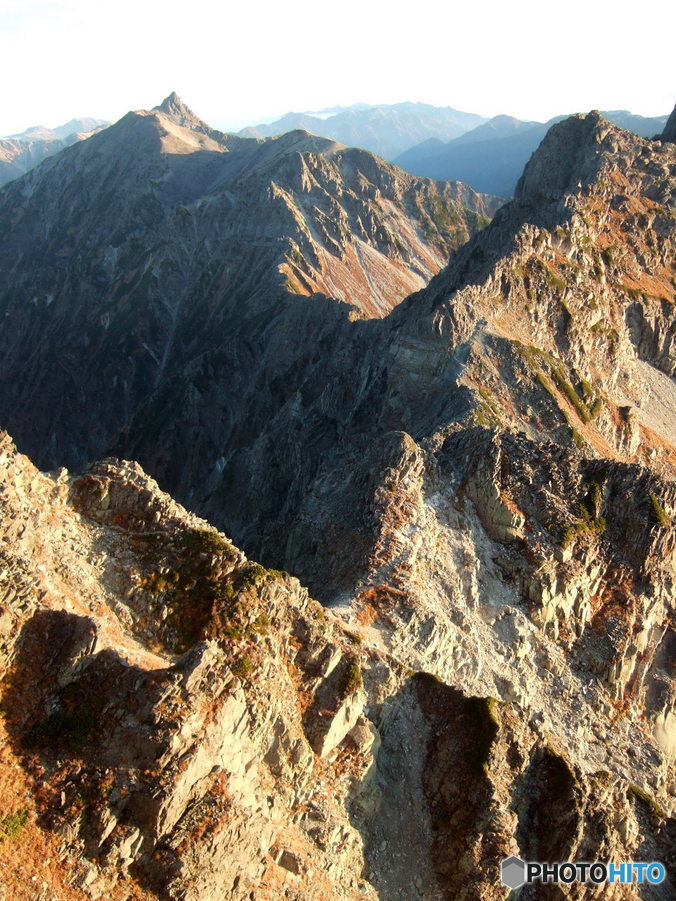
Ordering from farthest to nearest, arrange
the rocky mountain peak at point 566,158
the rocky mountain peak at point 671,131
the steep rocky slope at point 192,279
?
1. the steep rocky slope at point 192,279
2. the rocky mountain peak at point 671,131
3. the rocky mountain peak at point 566,158

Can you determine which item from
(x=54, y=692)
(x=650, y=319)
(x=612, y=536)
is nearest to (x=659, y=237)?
(x=650, y=319)

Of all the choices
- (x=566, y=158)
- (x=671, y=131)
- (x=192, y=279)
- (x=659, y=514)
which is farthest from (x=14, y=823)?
(x=192, y=279)

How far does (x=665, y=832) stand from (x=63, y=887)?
26.4 meters

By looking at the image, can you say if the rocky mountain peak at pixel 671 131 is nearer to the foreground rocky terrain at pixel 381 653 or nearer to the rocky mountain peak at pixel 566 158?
the rocky mountain peak at pixel 566 158

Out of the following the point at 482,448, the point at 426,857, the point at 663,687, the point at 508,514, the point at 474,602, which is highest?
the point at 482,448

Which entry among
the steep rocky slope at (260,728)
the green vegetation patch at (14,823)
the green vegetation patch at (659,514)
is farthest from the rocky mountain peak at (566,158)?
the green vegetation patch at (14,823)

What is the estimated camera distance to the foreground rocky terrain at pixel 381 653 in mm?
21734

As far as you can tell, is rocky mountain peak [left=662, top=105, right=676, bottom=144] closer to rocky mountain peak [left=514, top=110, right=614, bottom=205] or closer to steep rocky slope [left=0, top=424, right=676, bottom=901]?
rocky mountain peak [left=514, top=110, right=614, bottom=205]

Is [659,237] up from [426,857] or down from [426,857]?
up

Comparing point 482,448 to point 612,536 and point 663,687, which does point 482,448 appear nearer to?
point 612,536

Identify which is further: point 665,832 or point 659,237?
point 659,237

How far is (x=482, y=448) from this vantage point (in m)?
45.7

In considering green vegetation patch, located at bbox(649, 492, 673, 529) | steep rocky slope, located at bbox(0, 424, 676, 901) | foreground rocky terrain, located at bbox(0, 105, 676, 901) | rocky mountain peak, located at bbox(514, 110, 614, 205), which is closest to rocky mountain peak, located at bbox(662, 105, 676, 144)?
rocky mountain peak, located at bbox(514, 110, 614, 205)

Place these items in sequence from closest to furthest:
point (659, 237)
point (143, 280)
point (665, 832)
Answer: point (665, 832)
point (659, 237)
point (143, 280)
